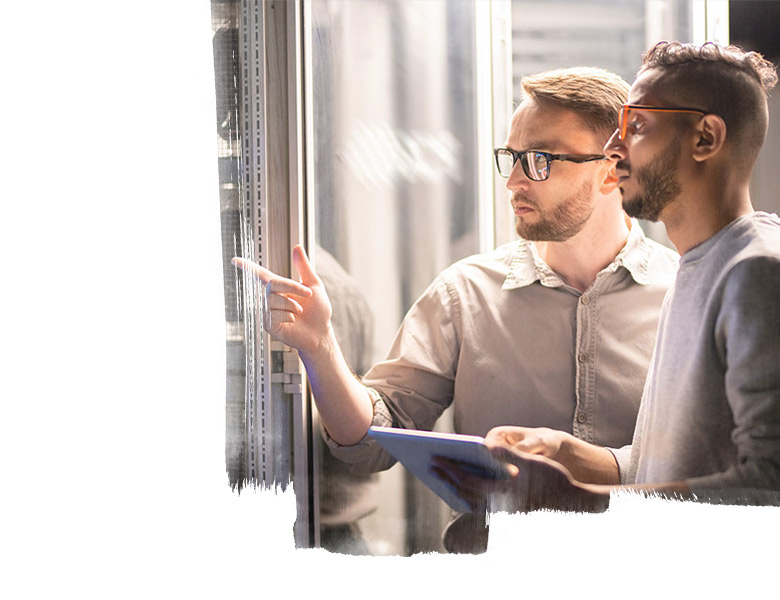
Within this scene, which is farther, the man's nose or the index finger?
the index finger

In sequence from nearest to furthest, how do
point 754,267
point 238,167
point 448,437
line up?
point 754,267, point 448,437, point 238,167

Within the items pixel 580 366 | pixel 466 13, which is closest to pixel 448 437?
pixel 580 366

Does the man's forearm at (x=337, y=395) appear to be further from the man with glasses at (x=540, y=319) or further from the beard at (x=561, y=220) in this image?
the beard at (x=561, y=220)

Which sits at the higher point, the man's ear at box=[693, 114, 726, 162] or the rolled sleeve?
the man's ear at box=[693, 114, 726, 162]

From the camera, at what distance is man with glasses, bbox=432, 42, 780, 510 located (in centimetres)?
134

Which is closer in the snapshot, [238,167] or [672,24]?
[672,24]

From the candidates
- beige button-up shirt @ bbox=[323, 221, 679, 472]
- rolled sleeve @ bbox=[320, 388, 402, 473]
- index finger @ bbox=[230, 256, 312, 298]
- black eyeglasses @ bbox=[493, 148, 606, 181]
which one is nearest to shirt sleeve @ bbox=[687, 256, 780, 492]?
beige button-up shirt @ bbox=[323, 221, 679, 472]

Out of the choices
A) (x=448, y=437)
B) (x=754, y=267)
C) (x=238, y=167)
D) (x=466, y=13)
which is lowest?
(x=448, y=437)


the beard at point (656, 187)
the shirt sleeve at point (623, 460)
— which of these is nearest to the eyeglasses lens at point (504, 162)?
the beard at point (656, 187)

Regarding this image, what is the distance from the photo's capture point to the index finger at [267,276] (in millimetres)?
1520

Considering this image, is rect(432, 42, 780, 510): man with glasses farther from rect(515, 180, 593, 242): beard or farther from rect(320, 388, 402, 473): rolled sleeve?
rect(320, 388, 402, 473): rolled sleeve

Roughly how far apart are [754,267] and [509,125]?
50 cm

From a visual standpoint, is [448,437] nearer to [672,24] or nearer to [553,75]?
[553,75]

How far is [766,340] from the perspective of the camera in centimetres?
134
